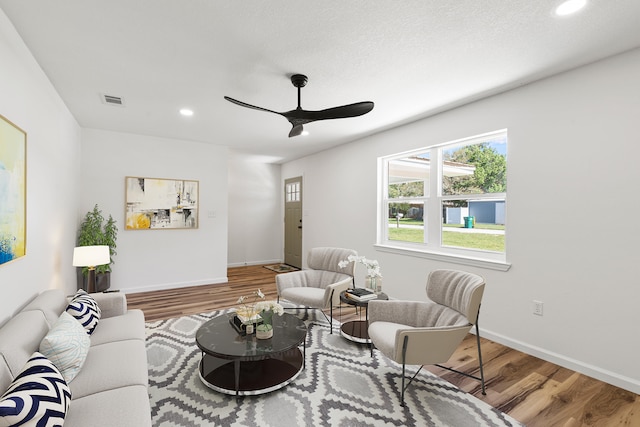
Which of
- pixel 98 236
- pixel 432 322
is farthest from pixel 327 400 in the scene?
pixel 98 236

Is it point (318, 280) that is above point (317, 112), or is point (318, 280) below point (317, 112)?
below

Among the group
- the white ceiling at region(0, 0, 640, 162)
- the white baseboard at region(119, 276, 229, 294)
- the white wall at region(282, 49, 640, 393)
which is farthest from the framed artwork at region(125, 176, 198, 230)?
the white wall at region(282, 49, 640, 393)

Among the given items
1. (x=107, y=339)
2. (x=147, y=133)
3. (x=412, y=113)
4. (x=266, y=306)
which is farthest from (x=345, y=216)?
(x=107, y=339)

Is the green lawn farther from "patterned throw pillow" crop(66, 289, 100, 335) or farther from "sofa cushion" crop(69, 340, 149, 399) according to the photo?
"patterned throw pillow" crop(66, 289, 100, 335)

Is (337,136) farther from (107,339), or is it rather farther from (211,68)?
(107,339)

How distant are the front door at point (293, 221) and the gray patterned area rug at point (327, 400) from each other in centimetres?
437

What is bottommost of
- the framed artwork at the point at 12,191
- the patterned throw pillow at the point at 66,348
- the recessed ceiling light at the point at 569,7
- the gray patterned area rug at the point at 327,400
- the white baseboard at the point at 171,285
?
the gray patterned area rug at the point at 327,400

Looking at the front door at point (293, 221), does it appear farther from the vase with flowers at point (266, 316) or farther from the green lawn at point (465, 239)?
the vase with flowers at point (266, 316)

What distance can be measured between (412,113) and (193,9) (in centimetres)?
272

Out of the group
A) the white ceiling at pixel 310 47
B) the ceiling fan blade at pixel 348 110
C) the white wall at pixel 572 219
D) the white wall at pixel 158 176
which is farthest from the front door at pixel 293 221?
the ceiling fan blade at pixel 348 110

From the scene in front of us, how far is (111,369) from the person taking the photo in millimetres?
1838

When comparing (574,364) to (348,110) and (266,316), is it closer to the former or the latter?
(266,316)

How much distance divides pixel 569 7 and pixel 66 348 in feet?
11.7

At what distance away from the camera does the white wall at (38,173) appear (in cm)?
200
